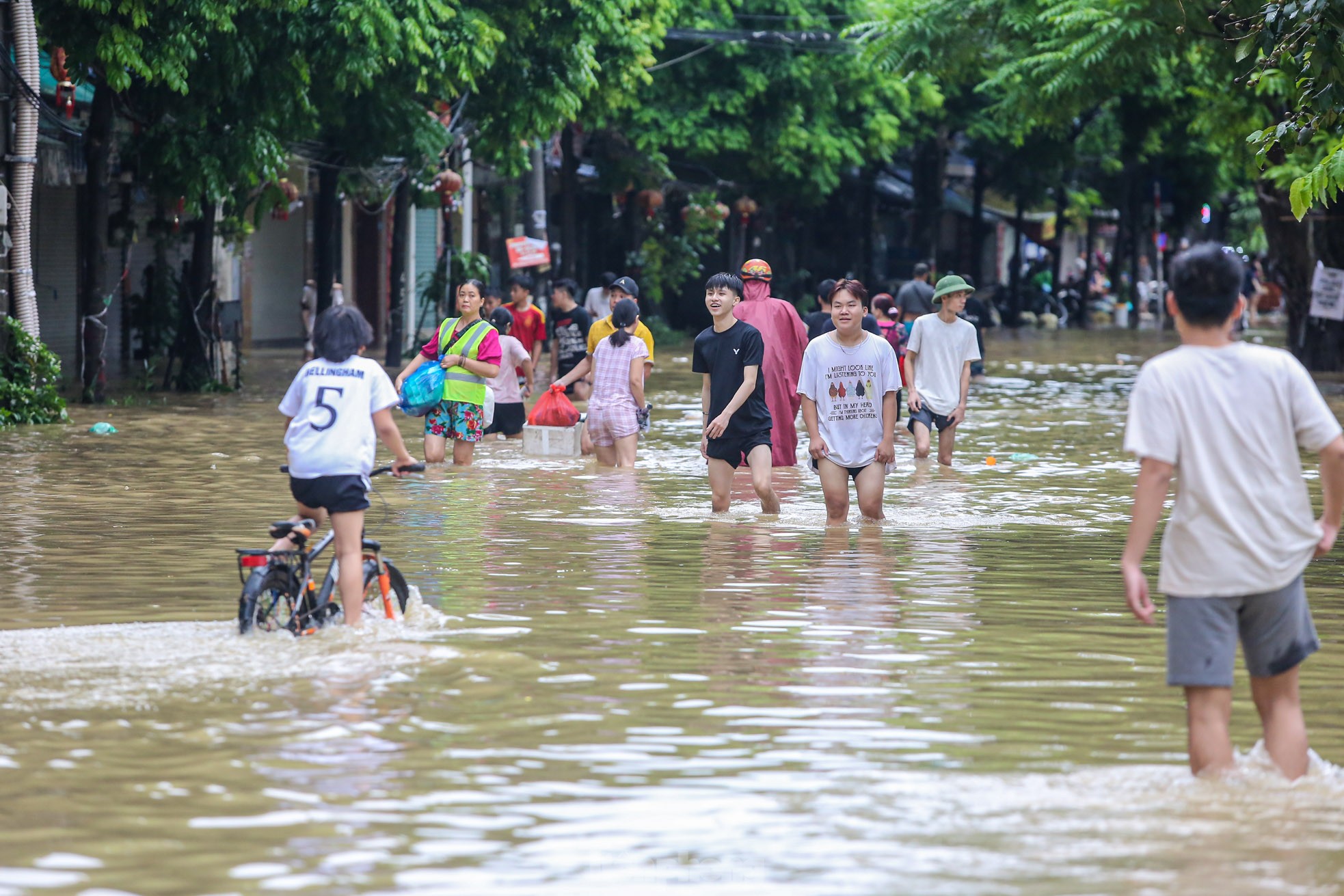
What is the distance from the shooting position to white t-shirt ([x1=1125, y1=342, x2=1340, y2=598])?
554cm

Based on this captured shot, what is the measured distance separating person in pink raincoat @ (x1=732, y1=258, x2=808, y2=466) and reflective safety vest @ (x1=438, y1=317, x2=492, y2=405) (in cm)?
257

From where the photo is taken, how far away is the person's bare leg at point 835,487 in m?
11.6

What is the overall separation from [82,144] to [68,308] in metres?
5.34

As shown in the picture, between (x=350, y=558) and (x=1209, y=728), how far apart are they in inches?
143

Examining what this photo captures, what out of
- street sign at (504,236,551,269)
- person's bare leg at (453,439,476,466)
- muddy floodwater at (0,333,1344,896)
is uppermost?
street sign at (504,236,551,269)

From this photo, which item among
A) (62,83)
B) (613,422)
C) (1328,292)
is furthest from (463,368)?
(1328,292)

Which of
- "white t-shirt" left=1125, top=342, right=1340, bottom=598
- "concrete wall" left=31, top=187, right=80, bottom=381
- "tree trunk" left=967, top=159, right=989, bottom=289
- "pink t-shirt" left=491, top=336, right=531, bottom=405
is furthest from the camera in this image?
"tree trunk" left=967, top=159, right=989, bottom=289

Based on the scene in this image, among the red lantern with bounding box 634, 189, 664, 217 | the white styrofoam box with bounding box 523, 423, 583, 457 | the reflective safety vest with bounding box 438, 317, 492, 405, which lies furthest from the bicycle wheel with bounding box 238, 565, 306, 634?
the red lantern with bounding box 634, 189, 664, 217

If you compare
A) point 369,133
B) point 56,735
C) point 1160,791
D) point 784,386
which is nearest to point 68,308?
point 369,133

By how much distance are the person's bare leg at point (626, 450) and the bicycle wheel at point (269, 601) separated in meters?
7.79

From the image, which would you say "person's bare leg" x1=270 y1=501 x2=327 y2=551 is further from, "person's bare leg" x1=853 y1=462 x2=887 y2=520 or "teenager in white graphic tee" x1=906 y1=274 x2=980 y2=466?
"teenager in white graphic tee" x1=906 y1=274 x2=980 y2=466

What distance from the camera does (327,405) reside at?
782 centimetres

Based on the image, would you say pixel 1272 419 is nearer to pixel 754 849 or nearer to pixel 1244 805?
pixel 1244 805

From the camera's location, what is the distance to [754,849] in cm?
512
